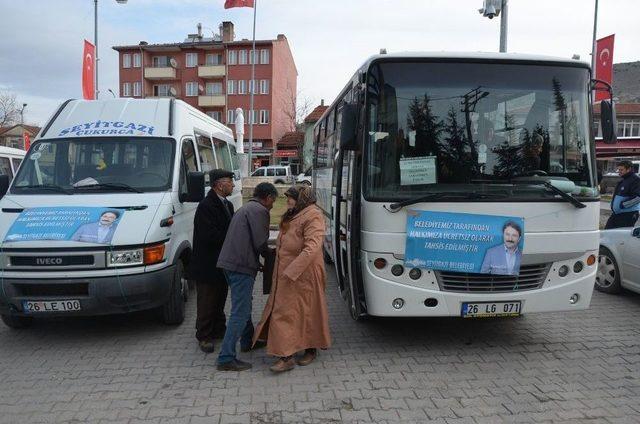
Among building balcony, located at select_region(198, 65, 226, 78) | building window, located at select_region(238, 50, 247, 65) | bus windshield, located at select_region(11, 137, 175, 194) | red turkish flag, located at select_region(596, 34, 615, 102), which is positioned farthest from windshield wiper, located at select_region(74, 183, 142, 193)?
building balcony, located at select_region(198, 65, 226, 78)

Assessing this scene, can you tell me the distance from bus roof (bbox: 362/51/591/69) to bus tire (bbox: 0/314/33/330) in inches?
191

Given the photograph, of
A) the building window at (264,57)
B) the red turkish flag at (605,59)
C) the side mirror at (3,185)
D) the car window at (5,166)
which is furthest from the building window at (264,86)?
the side mirror at (3,185)

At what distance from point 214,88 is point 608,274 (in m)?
51.1

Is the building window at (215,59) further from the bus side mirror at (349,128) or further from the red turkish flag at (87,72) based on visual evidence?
the bus side mirror at (349,128)

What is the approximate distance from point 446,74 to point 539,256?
200 centimetres

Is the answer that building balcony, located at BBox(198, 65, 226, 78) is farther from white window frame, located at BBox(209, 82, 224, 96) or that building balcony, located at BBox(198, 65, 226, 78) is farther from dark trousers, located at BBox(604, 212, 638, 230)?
dark trousers, located at BBox(604, 212, 638, 230)

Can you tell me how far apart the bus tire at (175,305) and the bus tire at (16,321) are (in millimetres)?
1603

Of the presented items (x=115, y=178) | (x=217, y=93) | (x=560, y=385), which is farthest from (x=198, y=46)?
(x=560, y=385)

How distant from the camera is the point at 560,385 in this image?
443 cm

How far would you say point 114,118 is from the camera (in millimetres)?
6648

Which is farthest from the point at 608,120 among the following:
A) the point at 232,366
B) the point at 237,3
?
the point at 237,3

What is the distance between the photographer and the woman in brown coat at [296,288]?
4.52 m

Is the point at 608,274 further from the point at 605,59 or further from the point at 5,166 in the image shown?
the point at 5,166

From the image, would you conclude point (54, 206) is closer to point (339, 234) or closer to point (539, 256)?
point (339, 234)
